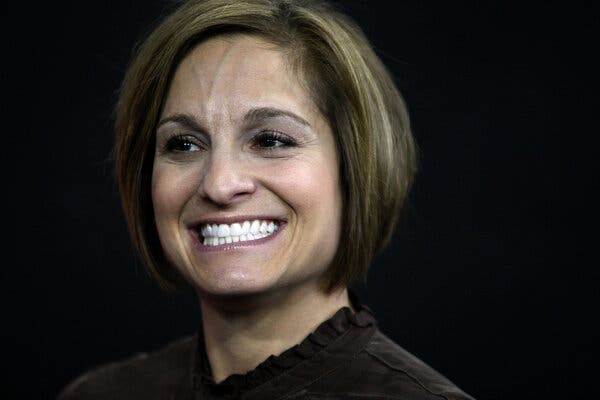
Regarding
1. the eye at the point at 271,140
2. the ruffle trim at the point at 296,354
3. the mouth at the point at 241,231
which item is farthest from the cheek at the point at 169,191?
the ruffle trim at the point at 296,354

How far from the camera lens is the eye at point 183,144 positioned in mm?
3188

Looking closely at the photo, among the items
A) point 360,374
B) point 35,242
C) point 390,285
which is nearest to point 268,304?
point 360,374

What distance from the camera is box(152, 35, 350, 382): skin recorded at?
3.08 meters

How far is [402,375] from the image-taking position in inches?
122

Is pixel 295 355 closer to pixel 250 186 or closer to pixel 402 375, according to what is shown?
pixel 402 375

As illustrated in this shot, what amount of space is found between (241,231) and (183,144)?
1.08 ft

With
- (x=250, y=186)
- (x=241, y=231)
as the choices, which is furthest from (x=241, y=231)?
(x=250, y=186)

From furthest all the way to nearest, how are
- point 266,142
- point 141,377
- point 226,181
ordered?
1. point 141,377
2. point 266,142
3. point 226,181

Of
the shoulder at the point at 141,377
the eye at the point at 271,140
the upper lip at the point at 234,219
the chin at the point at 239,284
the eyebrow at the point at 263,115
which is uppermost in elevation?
the eyebrow at the point at 263,115

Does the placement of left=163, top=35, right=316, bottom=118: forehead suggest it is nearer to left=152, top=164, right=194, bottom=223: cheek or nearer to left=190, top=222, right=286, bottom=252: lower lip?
left=152, top=164, right=194, bottom=223: cheek

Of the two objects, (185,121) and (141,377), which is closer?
(185,121)

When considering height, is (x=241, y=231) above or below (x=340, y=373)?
above

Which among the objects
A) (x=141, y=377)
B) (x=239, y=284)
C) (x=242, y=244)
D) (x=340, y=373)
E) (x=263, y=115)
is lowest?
(x=141, y=377)

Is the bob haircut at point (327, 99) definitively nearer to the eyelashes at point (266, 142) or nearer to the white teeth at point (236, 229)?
the eyelashes at point (266, 142)
